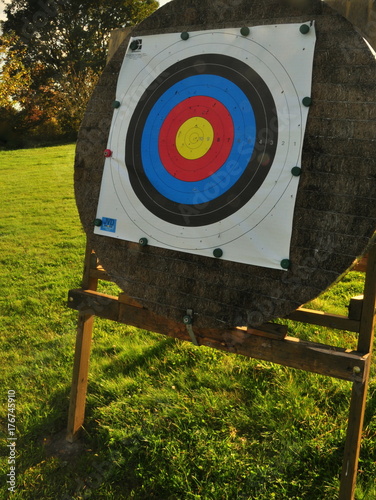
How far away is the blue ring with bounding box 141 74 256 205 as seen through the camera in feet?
5.48

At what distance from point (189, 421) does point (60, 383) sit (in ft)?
2.97

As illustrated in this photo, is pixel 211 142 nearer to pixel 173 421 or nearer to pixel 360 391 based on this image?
pixel 360 391

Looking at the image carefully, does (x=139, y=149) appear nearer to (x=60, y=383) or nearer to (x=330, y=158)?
(x=330, y=158)

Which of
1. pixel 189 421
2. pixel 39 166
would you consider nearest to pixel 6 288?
pixel 189 421

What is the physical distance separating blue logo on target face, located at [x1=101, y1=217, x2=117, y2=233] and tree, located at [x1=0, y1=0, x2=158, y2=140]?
43.2 feet

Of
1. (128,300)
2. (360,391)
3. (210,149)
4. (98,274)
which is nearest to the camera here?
(360,391)

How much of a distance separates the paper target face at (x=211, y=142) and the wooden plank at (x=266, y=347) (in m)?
0.30

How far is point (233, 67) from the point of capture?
5.62ft

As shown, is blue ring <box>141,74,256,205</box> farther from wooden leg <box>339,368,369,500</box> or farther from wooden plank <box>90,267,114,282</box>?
wooden leg <box>339,368,369,500</box>

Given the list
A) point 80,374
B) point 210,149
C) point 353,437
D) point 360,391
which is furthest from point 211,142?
point 80,374

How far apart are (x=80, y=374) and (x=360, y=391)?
1.32m

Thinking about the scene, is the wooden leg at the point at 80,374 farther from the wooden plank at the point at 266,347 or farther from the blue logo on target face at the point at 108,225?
the blue logo on target face at the point at 108,225

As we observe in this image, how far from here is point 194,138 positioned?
1.82 m

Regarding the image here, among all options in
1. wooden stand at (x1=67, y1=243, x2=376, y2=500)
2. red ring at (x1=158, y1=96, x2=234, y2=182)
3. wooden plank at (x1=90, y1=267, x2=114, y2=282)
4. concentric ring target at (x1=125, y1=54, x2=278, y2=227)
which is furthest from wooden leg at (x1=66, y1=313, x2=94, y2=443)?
red ring at (x1=158, y1=96, x2=234, y2=182)
